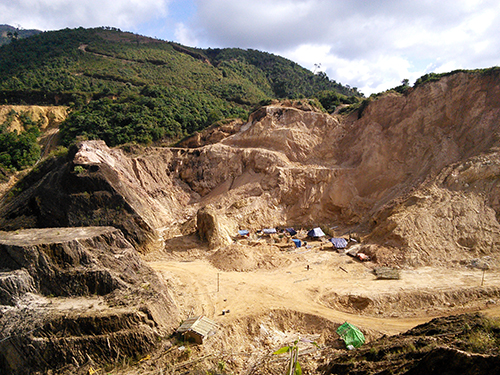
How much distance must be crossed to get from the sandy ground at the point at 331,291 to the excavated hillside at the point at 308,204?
9 centimetres

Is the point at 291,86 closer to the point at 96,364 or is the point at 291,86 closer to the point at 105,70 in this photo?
the point at 105,70

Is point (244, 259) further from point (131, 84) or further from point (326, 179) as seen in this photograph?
point (131, 84)

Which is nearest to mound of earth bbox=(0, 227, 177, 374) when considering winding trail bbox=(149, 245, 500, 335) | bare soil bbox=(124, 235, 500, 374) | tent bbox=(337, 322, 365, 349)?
bare soil bbox=(124, 235, 500, 374)

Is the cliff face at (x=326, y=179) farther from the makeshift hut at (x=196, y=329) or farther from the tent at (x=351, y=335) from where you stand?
the makeshift hut at (x=196, y=329)

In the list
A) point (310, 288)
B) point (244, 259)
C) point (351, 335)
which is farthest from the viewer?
point (244, 259)

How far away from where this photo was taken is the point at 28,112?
44.0 meters

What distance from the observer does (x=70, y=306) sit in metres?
11.0

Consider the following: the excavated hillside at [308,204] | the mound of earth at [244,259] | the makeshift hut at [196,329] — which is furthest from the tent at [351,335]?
the mound of earth at [244,259]

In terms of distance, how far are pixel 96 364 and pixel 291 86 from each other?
239ft

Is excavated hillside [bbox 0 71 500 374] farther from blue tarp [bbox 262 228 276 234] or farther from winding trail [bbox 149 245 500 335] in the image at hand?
blue tarp [bbox 262 228 276 234]

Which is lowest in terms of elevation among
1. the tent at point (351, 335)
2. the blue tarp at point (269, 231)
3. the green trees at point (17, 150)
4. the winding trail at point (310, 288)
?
the tent at point (351, 335)

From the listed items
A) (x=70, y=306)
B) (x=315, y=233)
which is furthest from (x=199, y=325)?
(x=315, y=233)

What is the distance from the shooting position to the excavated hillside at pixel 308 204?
49.4 ft

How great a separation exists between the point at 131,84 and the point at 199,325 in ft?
168
